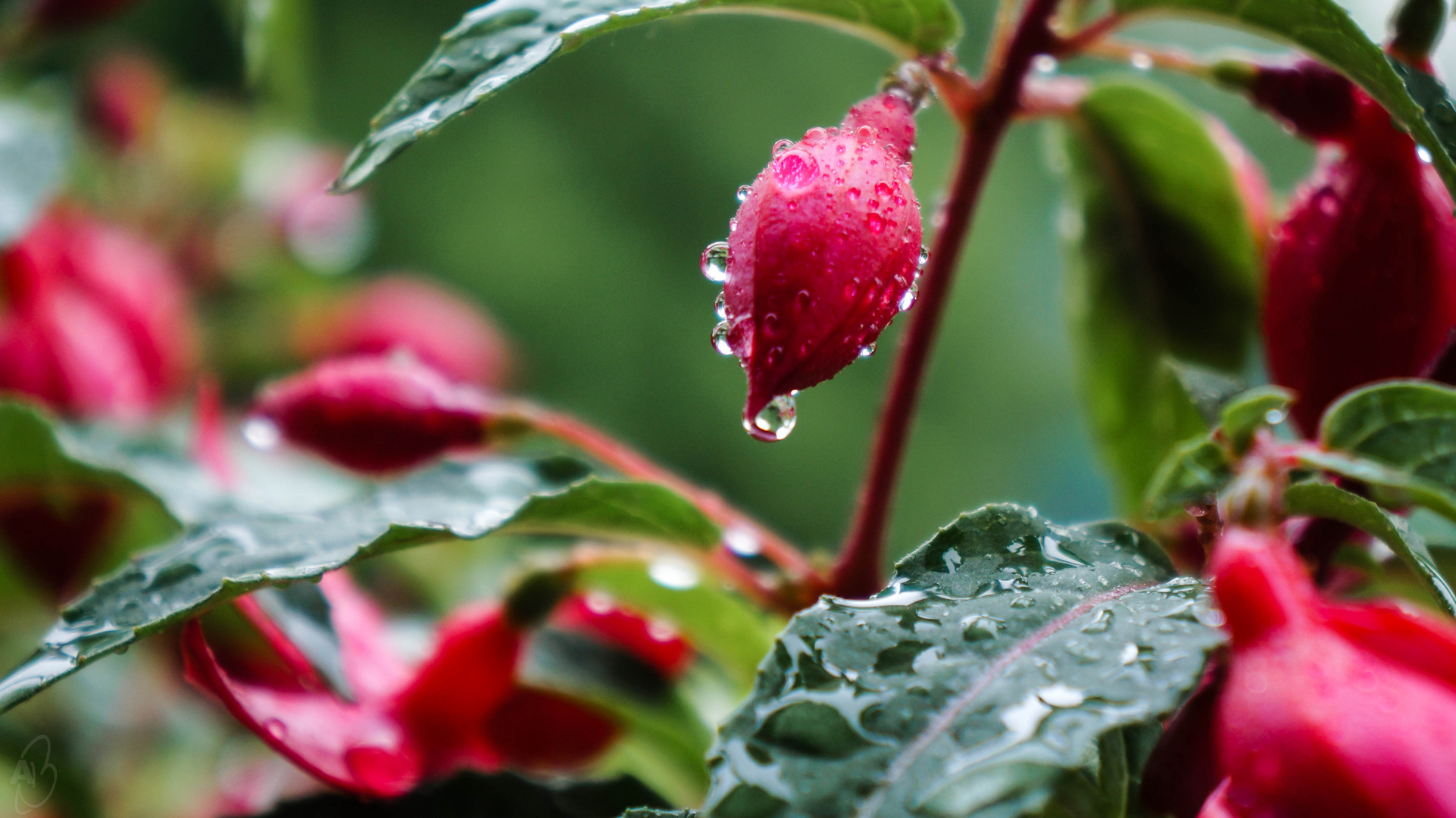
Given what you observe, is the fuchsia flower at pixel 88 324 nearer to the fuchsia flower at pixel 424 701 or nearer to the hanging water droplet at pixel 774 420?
the fuchsia flower at pixel 424 701

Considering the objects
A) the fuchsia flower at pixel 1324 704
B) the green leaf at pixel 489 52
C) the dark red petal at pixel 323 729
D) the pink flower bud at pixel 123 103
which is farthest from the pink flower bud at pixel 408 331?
the fuchsia flower at pixel 1324 704

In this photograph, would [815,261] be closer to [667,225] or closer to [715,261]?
[715,261]

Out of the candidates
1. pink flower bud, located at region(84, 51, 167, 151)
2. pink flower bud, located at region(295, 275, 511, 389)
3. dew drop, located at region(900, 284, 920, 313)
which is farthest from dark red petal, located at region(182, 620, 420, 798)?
pink flower bud, located at region(84, 51, 167, 151)

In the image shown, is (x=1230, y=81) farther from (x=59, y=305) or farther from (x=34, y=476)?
(x=59, y=305)

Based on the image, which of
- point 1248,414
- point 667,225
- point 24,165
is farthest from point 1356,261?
point 667,225

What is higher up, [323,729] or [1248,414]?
[1248,414]

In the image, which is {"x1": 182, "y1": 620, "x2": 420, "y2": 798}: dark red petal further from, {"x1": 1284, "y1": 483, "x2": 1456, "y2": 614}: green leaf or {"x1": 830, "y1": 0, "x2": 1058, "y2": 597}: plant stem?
{"x1": 1284, "y1": 483, "x2": 1456, "y2": 614}: green leaf
